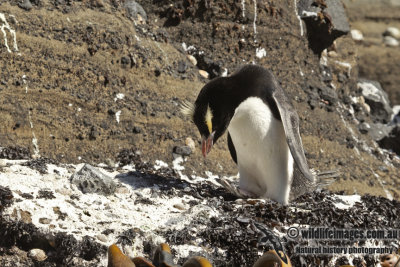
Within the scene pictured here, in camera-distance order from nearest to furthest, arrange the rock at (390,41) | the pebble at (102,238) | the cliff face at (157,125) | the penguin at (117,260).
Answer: the penguin at (117,260) < the pebble at (102,238) < the cliff face at (157,125) < the rock at (390,41)

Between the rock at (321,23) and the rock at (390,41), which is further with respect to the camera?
the rock at (390,41)

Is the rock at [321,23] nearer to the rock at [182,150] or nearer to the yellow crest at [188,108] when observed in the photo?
the rock at [182,150]

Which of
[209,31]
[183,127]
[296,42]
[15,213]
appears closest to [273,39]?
[296,42]

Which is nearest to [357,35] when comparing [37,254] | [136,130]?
[136,130]

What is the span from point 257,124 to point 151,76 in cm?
278

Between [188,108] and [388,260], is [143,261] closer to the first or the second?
[188,108]

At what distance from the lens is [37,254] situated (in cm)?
327

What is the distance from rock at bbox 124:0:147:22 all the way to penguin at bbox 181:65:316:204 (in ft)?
11.2

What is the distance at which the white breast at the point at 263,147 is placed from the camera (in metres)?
4.18

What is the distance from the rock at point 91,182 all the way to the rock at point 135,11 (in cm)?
370

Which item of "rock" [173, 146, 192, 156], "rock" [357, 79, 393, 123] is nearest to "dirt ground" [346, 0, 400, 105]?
"rock" [357, 79, 393, 123]

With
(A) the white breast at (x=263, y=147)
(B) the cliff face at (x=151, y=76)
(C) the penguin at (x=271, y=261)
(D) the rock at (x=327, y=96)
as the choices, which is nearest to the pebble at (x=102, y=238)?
(C) the penguin at (x=271, y=261)

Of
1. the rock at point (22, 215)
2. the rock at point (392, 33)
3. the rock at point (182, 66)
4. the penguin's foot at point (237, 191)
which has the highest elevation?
the rock at point (22, 215)

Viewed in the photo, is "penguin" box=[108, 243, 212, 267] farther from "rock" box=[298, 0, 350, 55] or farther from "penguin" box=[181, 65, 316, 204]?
"rock" box=[298, 0, 350, 55]
